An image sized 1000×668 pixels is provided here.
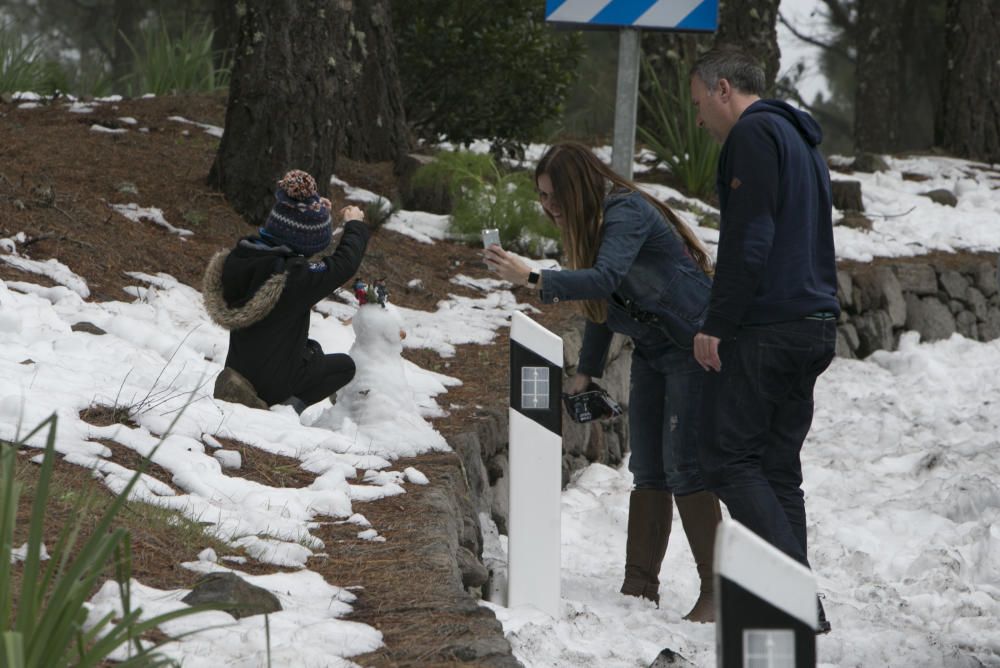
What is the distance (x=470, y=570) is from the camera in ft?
13.2

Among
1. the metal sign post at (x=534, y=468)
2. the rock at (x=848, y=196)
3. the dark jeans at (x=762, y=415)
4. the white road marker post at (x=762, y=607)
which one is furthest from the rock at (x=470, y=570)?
the rock at (x=848, y=196)

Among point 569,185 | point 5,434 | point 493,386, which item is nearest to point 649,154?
point 493,386

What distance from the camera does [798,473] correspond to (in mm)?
3924

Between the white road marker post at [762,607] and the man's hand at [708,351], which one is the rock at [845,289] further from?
the white road marker post at [762,607]

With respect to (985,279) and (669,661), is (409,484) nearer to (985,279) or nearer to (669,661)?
(669,661)

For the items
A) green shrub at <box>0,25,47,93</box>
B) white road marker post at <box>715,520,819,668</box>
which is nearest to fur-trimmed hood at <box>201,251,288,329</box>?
white road marker post at <box>715,520,819,668</box>

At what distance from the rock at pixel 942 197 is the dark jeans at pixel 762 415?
871 cm

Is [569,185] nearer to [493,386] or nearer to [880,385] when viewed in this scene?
[493,386]

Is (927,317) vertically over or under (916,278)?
under

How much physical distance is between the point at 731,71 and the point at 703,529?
160 cm

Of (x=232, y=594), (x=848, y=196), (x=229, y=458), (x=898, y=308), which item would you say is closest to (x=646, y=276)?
(x=229, y=458)

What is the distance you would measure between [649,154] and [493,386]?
6627 millimetres

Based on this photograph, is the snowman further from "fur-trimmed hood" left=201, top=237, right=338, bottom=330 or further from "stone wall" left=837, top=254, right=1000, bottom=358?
"stone wall" left=837, top=254, right=1000, bottom=358

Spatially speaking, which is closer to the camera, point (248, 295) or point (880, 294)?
point (248, 295)
